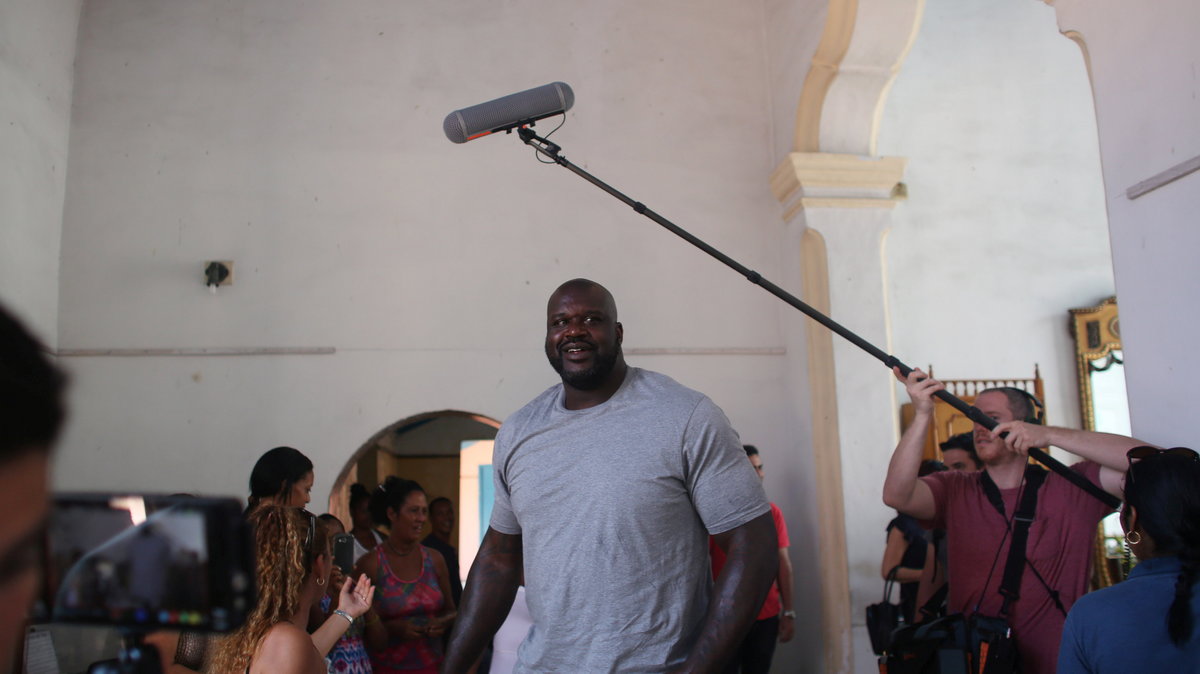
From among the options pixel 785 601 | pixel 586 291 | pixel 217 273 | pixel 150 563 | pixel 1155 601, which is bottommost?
pixel 785 601

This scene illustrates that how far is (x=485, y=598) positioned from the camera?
2.62 m

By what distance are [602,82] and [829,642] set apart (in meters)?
4.01

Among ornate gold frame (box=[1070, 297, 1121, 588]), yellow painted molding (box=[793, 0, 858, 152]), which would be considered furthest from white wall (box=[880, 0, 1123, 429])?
yellow painted molding (box=[793, 0, 858, 152])

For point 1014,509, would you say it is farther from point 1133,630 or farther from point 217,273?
point 217,273

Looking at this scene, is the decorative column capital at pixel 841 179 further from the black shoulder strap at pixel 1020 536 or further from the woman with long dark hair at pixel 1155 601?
the woman with long dark hair at pixel 1155 601

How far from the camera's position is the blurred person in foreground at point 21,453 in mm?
508

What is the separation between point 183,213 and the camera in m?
6.31

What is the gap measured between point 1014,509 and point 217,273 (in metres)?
5.00

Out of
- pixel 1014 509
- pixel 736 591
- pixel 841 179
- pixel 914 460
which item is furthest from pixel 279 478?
pixel 841 179

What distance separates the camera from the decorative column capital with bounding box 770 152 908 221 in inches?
239

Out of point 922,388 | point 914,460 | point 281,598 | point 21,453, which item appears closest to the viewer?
point 21,453

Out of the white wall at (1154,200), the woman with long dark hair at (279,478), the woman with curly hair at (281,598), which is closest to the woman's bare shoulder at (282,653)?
the woman with curly hair at (281,598)

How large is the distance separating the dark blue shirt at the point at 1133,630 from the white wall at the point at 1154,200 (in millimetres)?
841

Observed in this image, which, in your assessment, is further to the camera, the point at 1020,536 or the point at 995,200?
the point at 995,200
